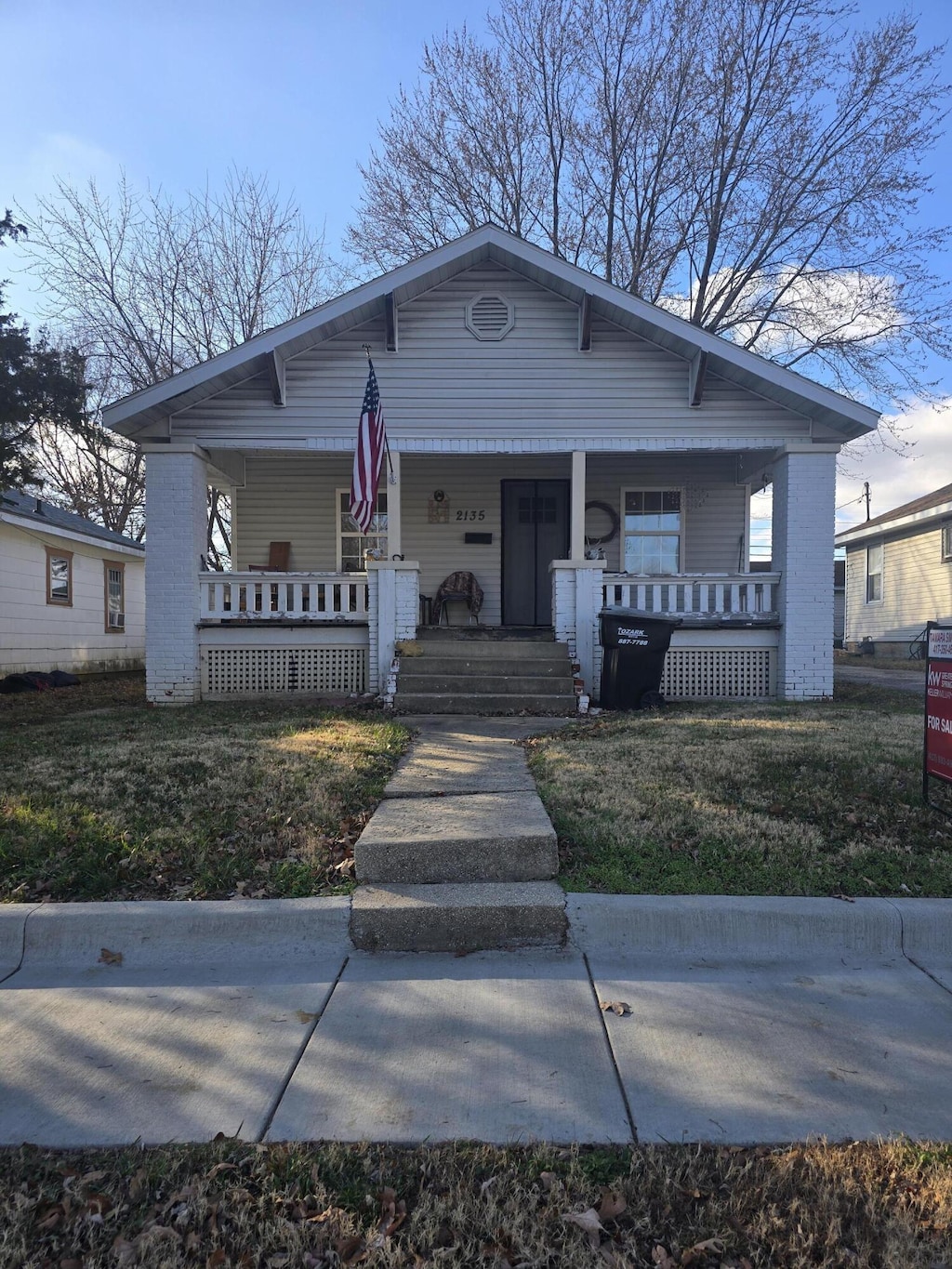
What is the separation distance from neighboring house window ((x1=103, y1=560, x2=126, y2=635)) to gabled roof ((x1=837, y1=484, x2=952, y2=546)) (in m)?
21.0

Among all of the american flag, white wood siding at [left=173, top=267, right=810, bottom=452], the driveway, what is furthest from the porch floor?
the driveway

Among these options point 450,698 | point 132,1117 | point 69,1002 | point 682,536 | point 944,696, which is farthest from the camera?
point 682,536

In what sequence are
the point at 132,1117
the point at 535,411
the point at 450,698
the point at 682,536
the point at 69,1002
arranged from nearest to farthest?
the point at 132,1117 → the point at 69,1002 → the point at 450,698 → the point at 535,411 → the point at 682,536

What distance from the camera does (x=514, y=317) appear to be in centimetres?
1084

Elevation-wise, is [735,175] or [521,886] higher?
[735,175]

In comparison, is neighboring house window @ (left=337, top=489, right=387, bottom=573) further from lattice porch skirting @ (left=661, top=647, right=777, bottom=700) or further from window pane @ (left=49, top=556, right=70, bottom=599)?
window pane @ (left=49, top=556, right=70, bottom=599)

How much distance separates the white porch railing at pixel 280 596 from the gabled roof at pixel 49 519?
3797mm

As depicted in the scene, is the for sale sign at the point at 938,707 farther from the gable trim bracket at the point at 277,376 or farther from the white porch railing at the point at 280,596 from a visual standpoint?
the gable trim bracket at the point at 277,376

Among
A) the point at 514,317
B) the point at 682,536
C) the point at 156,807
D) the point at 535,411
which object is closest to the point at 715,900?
the point at 156,807

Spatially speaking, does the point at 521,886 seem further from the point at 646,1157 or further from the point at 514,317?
the point at 514,317

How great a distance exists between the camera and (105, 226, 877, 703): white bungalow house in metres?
10.4

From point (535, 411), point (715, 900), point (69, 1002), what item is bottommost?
point (69, 1002)

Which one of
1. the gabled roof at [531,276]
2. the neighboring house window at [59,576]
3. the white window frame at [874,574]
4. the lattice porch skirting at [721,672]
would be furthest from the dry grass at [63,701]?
the white window frame at [874,574]

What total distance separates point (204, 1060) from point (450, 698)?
6.43m
